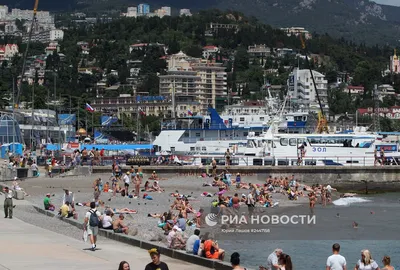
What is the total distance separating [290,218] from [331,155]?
2771cm

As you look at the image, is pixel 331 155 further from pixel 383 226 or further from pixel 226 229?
pixel 226 229

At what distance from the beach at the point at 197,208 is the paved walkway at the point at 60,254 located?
1.37 metres

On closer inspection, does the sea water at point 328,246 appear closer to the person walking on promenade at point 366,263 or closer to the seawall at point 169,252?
the seawall at point 169,252

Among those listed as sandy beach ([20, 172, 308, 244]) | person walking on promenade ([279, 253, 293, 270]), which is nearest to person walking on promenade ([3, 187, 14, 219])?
sandy beach ([20, 172, 308, 244])

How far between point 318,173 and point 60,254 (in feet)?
113

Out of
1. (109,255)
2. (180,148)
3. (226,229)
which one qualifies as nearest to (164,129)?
(180,148)

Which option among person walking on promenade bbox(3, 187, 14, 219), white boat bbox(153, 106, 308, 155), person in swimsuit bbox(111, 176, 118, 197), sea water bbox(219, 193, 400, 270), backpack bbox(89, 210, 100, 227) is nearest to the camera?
backpack bbox(89, 210, 100, 227)

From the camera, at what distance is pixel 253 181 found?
56375 mm

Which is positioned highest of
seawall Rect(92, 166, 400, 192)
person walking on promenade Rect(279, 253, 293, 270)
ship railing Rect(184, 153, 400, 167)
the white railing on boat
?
person walking on promenade Rect(279, 253, 293, 270)

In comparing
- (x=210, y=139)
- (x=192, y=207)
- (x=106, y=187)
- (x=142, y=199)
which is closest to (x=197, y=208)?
(x=192, y=207)

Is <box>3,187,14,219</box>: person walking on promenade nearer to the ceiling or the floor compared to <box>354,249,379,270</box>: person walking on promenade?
nearer to the floor

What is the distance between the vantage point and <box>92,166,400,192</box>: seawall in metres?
57.9

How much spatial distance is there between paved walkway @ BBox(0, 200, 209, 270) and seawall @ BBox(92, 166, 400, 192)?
92.7ft

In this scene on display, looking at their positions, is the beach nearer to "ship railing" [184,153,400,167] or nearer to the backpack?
the backpack
